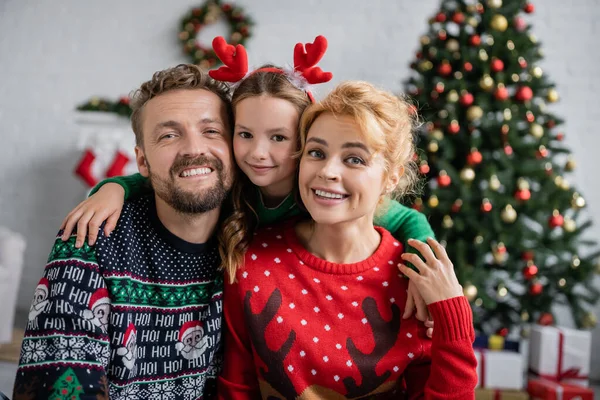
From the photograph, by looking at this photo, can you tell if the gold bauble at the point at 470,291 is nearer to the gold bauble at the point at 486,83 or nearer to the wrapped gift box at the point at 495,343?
the wrapped gift box at the point at 495,343

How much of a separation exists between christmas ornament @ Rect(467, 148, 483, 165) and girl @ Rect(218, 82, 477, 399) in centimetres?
145

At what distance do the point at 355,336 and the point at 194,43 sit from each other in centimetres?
340

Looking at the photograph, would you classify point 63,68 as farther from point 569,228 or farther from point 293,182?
point 569,228

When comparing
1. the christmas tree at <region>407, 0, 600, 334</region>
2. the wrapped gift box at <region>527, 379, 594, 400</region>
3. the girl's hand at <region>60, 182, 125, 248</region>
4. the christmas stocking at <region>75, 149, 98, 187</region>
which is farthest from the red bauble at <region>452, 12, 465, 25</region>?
the christmas stocking at <region>75, 149, 98, 187</region>

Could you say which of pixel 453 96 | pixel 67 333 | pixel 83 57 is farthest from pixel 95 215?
pixel 83 57

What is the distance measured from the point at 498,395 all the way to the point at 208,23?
11.1ft

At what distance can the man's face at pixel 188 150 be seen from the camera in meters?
1.47

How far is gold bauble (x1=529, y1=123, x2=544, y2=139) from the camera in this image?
292 centimetres

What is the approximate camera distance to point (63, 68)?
4488mm

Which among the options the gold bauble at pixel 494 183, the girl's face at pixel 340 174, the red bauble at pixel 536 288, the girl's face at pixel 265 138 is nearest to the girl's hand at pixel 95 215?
the girl's face at pixel 265 138

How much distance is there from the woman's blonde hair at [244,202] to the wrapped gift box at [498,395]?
1949mm

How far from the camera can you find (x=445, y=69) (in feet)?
9.82

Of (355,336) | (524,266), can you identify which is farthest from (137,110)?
(524,266)

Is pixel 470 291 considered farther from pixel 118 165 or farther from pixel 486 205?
pixel 118 165
